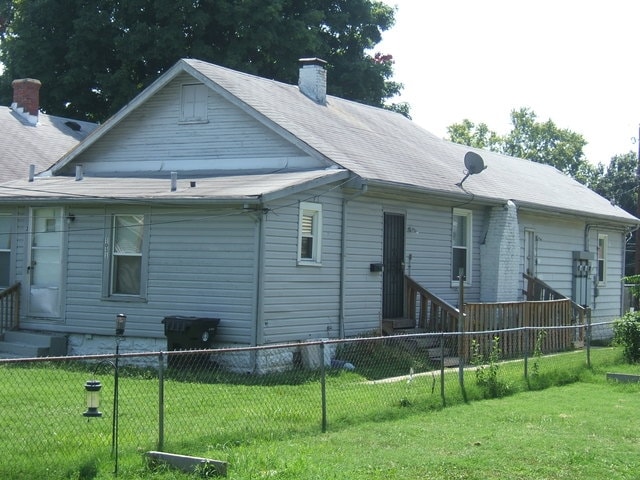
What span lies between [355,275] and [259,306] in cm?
294

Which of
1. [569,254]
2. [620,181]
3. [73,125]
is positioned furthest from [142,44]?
[620,181]

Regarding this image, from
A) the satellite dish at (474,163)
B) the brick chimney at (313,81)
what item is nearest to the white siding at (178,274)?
the brick chimney at (313,81)

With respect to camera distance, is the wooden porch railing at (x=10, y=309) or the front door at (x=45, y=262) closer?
the front door at (x=45, y=262)

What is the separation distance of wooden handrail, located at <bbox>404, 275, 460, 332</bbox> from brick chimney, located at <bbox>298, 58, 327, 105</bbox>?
510 centimetres

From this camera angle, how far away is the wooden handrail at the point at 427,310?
18.4m

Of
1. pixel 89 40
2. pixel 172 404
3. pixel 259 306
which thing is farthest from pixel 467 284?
pixel 89 40

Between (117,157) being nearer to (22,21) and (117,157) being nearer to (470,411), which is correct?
(470,411)

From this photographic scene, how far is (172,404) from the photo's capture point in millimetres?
11336

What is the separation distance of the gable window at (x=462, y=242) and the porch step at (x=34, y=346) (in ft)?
28.4

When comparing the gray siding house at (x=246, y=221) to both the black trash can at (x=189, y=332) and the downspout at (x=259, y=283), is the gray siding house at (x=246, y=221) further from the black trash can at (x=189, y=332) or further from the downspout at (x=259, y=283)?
the black trash can at (x=189, y=332)

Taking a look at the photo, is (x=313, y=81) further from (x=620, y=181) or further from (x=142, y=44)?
(x=620, y=181)

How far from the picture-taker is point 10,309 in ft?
58.1

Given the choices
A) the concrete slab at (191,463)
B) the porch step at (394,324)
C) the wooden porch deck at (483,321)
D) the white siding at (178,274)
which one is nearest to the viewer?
the concrete slab at (191,463)

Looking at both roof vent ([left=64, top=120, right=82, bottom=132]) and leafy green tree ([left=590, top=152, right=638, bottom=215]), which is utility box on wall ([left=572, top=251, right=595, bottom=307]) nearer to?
roof vent ([left=64, top=120, right=82, bottom=132])
